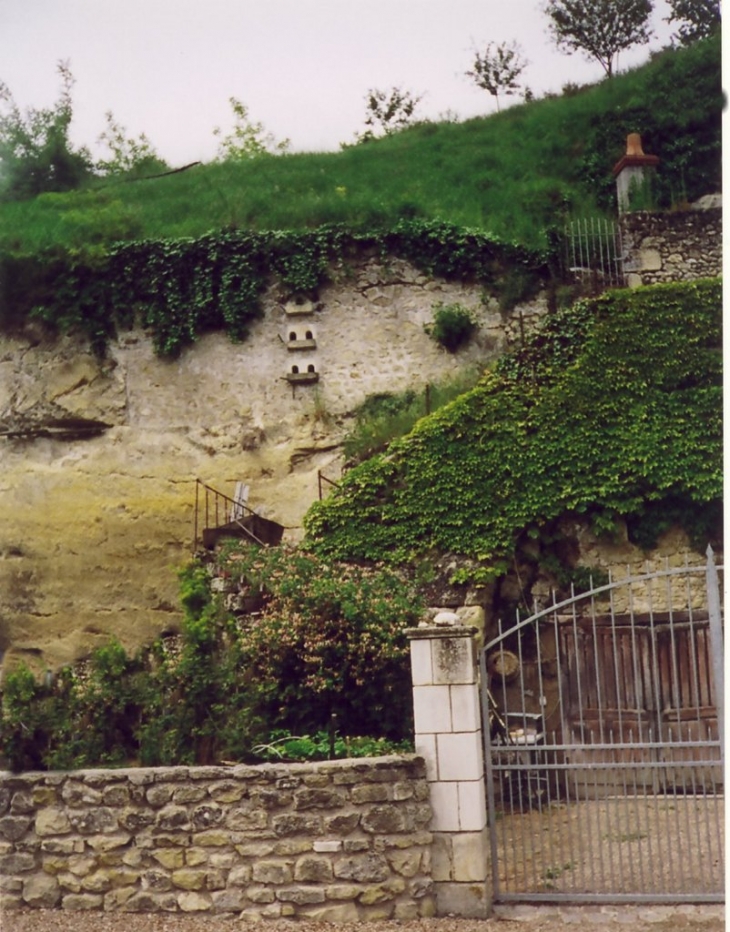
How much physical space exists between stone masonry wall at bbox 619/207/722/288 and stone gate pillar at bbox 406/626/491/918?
9.85 metres

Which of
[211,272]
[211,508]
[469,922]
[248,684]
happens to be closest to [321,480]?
[211,508]

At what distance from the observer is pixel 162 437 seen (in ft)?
47.4

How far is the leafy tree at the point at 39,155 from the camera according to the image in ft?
53.7

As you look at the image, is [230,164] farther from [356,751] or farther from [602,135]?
[356,751]

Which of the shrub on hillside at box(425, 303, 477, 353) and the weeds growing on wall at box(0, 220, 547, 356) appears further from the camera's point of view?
the weeds growing on wall at box(0, 220, 547, 356)

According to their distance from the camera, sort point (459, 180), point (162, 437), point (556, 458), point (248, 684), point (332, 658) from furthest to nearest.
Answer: point (459, 180)
point (162, 437)
point (556, 458)
point (332, 658)
point (248, 684)

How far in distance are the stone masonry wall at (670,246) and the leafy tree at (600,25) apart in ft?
9.31

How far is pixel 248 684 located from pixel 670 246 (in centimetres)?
1028

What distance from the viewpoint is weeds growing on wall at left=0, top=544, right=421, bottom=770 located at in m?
6.68

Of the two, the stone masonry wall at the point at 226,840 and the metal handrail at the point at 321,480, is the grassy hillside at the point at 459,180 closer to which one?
the metal handrail at the point at 321,480


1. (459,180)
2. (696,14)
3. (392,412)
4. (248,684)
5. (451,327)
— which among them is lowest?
(248,684)

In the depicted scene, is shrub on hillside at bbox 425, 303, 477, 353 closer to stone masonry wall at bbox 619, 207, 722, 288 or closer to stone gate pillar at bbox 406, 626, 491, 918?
stone masonry wall at bbox 619, 207, 722, 288

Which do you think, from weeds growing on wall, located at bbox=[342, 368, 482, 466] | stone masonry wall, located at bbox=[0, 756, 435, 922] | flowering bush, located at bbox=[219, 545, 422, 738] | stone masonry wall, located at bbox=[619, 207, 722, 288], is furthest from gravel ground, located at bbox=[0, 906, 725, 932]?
stone masonry wall, located at bbox=[619, 207, 722, 288]

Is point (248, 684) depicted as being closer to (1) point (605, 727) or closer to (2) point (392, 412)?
(1) point (605, 727)
